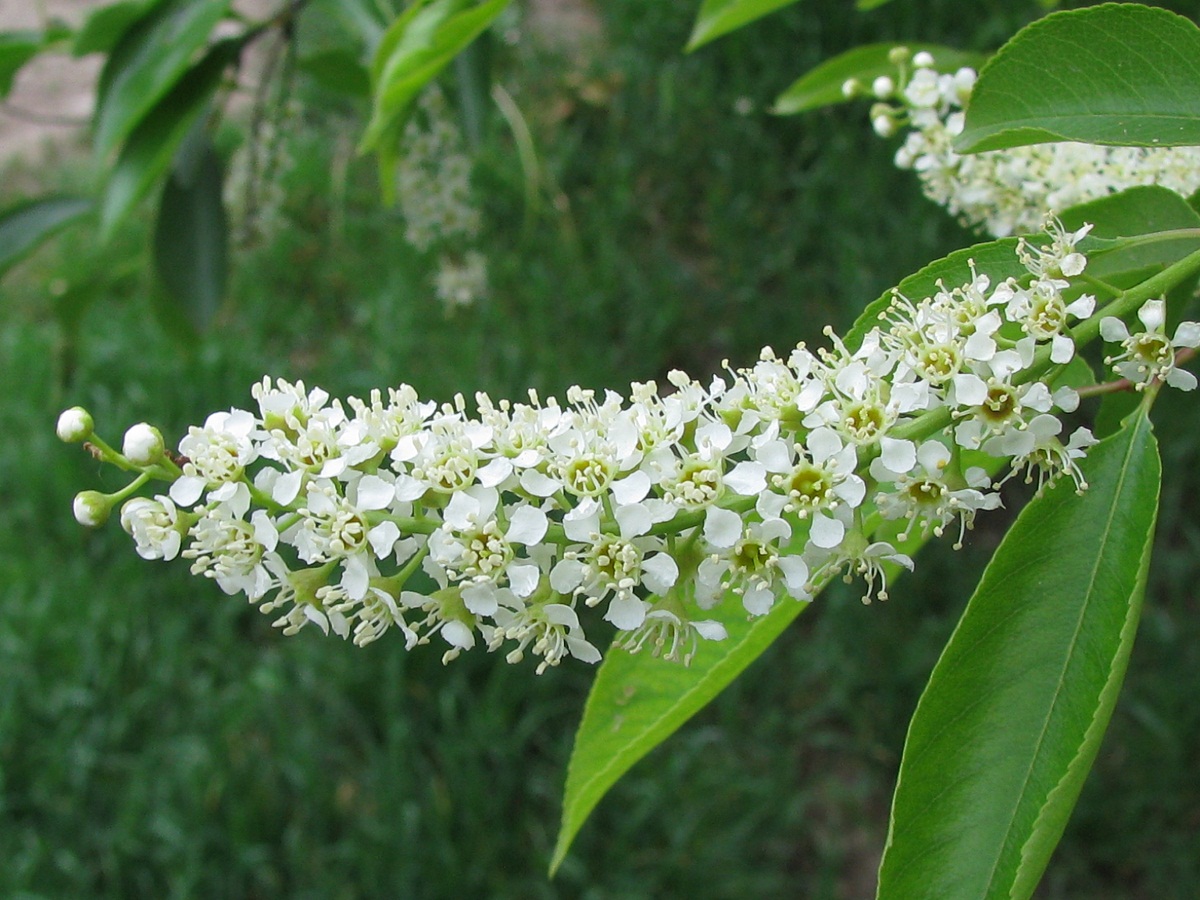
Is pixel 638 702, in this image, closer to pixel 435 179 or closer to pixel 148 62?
pixel 148 62

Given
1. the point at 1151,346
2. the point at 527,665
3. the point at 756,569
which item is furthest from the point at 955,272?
the point at 527,665

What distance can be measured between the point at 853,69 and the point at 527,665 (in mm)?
1849

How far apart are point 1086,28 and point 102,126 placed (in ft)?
4.50

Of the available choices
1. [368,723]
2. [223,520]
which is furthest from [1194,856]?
[223,520]

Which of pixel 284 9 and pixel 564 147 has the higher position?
pixel 284 9

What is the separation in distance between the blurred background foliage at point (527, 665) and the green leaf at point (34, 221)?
147mm

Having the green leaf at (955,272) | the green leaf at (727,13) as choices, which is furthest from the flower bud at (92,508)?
the green leaf at (727,13)

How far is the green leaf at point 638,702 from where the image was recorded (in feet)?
3.33

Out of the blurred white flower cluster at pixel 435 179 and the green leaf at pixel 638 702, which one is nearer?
the green leaf at pixel 638 702

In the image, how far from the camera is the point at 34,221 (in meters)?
2.23

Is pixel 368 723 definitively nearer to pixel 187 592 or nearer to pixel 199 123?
pixel 187 592

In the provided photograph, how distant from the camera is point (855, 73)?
4.90 feet

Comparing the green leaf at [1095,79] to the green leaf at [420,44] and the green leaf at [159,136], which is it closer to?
the green leaf at [420,44]

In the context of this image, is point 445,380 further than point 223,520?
Yes
